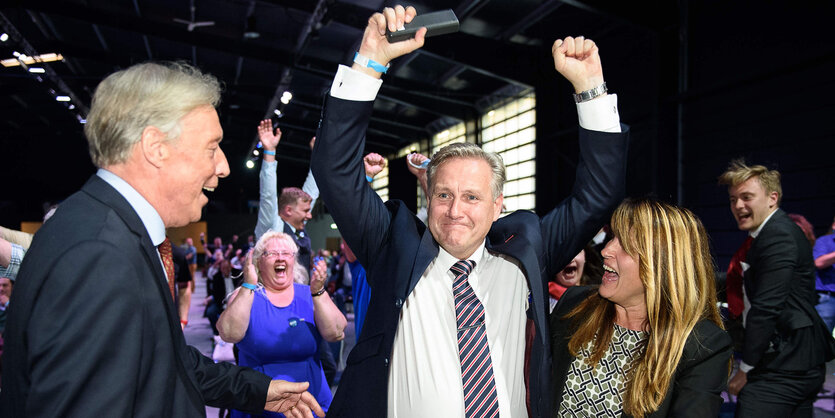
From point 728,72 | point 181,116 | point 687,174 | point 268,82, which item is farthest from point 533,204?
point 181,116

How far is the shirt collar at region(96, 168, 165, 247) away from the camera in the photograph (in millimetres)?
1025

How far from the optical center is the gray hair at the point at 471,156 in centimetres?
159

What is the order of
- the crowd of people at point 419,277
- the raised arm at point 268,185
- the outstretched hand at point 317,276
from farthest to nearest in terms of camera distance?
the raised arm at point 268,185 < the outstretched hand at point 317,276 < the crowd of people at point 419,277

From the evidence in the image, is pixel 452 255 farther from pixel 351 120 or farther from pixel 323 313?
pixel 323 313

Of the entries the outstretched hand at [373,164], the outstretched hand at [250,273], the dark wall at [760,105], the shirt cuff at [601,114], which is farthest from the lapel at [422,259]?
the dark wall at [760,105]

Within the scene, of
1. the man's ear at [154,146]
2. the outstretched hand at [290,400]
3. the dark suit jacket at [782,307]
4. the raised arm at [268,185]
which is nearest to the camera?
the man's ear at [154,146]

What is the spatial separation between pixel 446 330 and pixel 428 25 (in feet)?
2.76

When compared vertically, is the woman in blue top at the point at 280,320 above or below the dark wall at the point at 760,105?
below

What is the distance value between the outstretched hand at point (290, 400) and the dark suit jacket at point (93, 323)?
1.60 feet

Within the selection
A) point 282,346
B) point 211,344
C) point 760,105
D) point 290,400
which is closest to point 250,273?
point 282,346

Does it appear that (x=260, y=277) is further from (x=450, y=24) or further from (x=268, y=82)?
(x=268, y=82)

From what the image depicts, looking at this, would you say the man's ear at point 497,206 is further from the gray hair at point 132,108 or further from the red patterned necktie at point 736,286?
the red patterned necktie at point 736,286

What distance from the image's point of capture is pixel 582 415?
5.28 feet

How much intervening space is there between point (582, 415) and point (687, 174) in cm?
703
